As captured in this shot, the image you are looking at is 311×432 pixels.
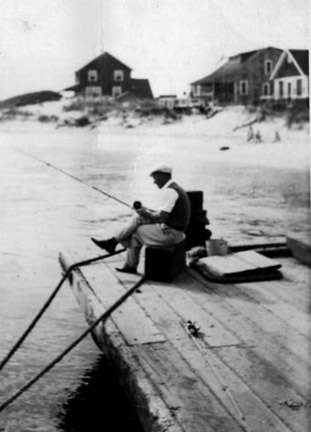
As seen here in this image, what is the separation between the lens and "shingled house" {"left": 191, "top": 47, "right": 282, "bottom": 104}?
1724 inches

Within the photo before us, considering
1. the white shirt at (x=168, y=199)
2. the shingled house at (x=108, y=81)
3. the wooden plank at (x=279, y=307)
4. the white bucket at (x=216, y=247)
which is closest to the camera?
the wooden plank at (x=279, y=307)

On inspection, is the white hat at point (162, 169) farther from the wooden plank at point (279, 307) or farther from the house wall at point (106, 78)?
the house wall at point (106, 78)

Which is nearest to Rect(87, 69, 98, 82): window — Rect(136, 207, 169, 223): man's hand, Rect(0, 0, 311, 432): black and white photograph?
Rect(0, 0, 311, 432): black and white photograph

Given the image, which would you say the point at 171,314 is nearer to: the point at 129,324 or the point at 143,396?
the point at 129,324

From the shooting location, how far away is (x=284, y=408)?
3.29 m

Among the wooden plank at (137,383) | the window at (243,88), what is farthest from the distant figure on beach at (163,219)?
the window at (243,88)

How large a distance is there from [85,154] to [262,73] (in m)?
19.1

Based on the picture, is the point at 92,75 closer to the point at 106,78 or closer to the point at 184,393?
the point at 106,78

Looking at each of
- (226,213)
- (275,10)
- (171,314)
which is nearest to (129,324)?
(171,314)

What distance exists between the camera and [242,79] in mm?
46094

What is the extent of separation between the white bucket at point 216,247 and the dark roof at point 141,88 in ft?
188

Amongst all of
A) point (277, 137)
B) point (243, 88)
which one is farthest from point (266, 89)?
point (277, 137)

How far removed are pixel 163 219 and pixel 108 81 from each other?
60.9 m

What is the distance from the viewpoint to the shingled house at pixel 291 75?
38312 millimetres
